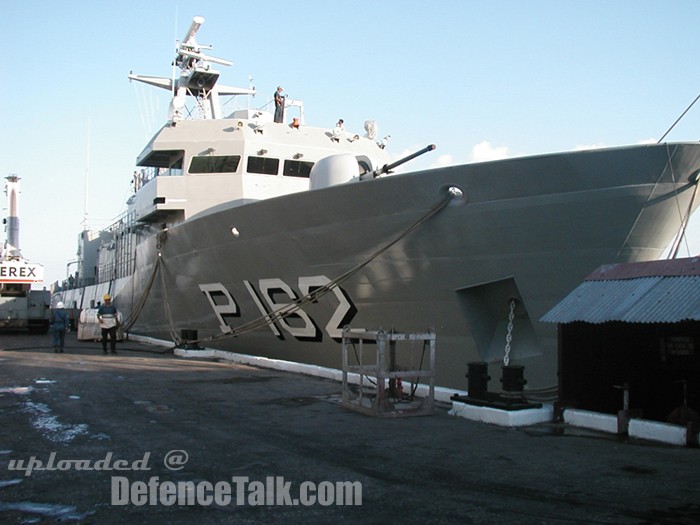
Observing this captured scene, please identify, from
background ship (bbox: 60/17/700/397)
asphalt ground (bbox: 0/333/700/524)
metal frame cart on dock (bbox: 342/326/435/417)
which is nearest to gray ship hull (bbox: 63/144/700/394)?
background ship (bbox: 60/17/700/397)

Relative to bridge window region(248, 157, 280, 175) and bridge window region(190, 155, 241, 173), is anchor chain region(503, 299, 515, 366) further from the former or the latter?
bridge window region(190, 155, 241, 173)

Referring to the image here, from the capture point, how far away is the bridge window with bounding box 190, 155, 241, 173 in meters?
14.6

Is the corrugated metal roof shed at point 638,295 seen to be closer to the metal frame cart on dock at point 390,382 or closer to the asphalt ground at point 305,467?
the asphalt ground at point 305,467

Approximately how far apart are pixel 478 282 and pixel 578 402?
2183 mm

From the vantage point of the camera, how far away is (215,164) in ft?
48.1

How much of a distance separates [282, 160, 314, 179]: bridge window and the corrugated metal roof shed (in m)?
9.17

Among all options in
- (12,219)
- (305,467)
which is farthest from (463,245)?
(12,219)

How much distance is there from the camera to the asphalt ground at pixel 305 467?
12.9 ft

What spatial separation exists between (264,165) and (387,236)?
20.4ft

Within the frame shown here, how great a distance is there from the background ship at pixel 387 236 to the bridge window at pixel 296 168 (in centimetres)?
3

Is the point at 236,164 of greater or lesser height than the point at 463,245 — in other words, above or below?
above

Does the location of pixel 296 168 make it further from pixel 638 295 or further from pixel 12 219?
pixel 12 219

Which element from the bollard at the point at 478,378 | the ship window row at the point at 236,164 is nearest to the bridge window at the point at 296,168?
the ship window row at the point at 236,164

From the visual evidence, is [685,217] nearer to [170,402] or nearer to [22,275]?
[170,402]
